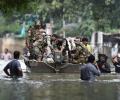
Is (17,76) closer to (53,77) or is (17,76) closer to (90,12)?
(53,77)

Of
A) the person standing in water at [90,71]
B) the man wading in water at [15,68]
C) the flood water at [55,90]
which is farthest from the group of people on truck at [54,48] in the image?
the person standing in water at [90,71]

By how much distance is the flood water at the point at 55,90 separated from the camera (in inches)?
575

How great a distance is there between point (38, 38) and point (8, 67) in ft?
15.8

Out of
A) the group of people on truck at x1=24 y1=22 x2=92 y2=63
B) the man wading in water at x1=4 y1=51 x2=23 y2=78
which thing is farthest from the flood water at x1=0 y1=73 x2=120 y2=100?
the group of people on truck at x1=24 y1=22 x2=92 y2=63

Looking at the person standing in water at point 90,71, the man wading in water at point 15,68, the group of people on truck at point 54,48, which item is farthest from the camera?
the group of people on truck at point 54,48

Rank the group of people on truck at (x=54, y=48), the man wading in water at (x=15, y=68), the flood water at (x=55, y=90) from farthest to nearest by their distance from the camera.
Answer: the group of people on truck at (x=54, y=48), the man wading in water at (x=15, y=68), the flood water at (x=55, y=90)

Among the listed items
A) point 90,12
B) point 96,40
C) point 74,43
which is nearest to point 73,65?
point 74,43

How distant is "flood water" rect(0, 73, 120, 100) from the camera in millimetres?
14606

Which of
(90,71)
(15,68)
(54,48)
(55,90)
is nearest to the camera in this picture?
(55,90)

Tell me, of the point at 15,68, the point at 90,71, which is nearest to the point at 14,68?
the point at 15,68

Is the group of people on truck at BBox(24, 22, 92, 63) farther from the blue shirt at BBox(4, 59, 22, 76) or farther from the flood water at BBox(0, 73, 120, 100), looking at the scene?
the blue shirt at BBox(4, 59, 22, 76)

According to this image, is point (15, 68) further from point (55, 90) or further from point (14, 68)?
point (55, 90)

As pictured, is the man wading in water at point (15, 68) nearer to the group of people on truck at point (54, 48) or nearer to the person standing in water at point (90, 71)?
the person standing in water at point (90, 71)

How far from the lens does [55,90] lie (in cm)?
1653
